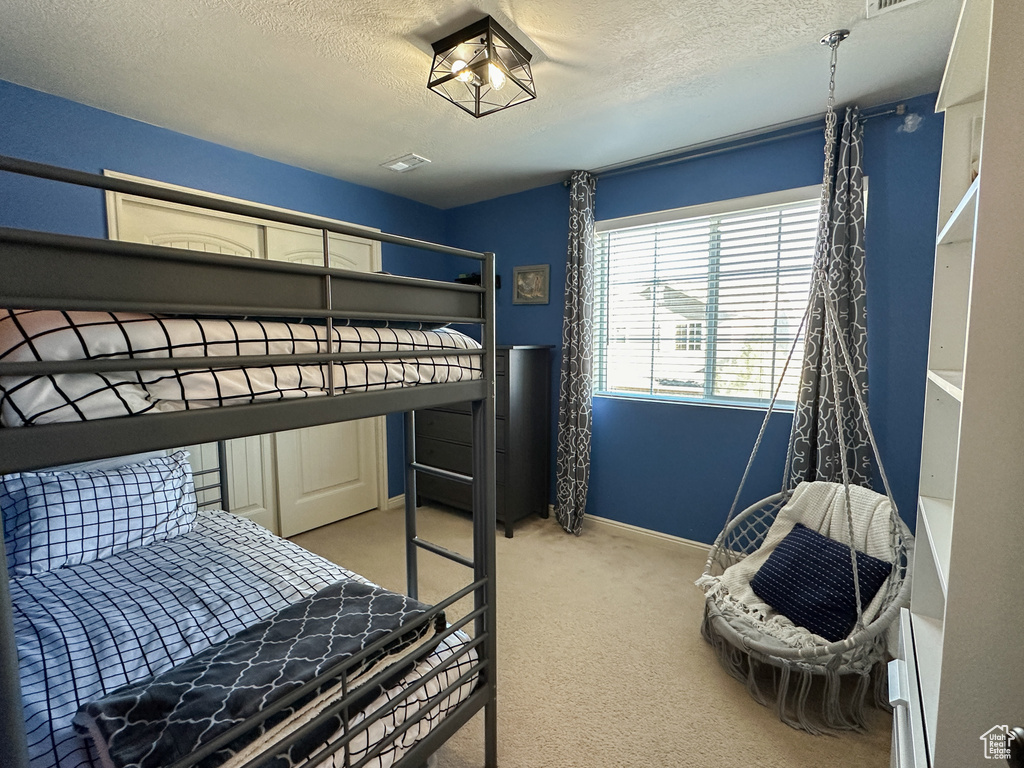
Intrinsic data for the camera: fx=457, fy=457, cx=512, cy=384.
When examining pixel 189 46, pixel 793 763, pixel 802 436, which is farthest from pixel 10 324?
pixel 802 436

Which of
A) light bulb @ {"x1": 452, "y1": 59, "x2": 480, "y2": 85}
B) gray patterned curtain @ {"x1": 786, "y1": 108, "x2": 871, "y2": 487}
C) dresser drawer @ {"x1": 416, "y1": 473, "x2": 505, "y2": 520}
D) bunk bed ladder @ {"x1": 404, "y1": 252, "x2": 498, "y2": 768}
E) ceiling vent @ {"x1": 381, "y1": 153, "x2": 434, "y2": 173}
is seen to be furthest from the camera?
dresser drawer @ {"x1": 416, "y1": 473, "x2": 505, "y2": 520}

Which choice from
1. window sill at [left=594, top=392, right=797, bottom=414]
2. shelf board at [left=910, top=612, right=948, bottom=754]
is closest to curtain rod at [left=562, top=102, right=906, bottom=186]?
window sill at [left=594, top=392, right=797, bottom=414]

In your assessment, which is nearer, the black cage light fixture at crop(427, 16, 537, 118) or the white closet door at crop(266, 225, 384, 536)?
the black cage light fixture at crop(427, 16, 537, 118)

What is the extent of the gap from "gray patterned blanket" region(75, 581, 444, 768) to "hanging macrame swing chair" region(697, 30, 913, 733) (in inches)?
50.4

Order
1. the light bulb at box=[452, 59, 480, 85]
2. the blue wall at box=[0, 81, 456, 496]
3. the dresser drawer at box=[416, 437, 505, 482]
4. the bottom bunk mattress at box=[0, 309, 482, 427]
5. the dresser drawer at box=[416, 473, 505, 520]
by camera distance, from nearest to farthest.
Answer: the bottom bunk mattress at box=[0, 309, 482, 427]
the light bulb at box=[452, 59, 480, 85]
the blue wall at box=[0, 81, 456, 496]
the dresser drawer at box=[416, 437, 505, 482]
the dresser drawer at box=[416, 473, 505, 520]

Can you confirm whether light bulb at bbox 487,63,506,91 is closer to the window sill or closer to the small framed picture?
the small framed picture

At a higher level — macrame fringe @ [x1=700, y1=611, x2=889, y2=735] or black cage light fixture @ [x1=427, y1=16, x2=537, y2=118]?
black cage light fixture @ [x1=427, y1=16, x2=537, y2=118]

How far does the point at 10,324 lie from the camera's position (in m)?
0.66

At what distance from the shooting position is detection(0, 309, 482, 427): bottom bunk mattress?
0.65m

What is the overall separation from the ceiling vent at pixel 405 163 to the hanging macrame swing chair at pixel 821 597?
210cm

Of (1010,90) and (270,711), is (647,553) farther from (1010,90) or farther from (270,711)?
(1010,90)

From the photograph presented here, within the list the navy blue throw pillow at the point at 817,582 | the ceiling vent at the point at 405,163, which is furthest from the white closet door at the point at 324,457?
the navy blue throw pillow at the point at 817,582

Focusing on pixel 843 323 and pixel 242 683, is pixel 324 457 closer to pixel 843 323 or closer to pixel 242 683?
pixel 242 683

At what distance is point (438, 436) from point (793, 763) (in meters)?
2.65
